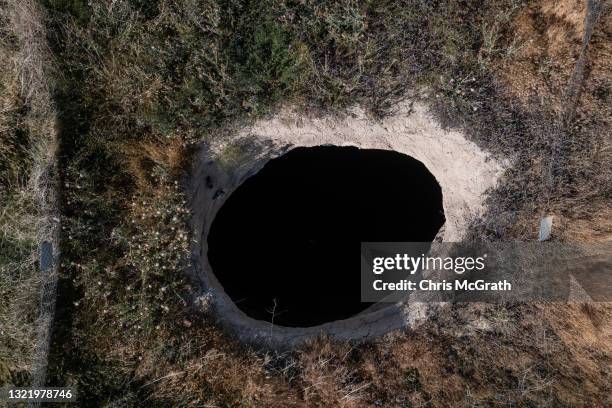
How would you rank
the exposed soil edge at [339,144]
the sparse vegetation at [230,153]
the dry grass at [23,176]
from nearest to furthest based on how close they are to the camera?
the dry grass at [23,176] < the sparse vegetation at [230,153] < the exposed soil edge at [339,144]

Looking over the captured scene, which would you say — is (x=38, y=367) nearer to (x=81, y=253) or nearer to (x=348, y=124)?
(x=81, y=253)

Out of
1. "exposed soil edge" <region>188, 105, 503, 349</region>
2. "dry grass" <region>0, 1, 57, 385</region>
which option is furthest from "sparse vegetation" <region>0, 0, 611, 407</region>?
"exposed soil edge" <region>188, 105, 503, 349</region>

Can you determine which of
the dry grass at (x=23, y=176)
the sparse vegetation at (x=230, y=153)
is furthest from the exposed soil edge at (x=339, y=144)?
the dry grass at (x=23, y=176)

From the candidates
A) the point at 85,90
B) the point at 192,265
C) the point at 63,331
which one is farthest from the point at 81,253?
the point at 85,90

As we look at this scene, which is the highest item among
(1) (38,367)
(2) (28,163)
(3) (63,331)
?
(2) (28,163)

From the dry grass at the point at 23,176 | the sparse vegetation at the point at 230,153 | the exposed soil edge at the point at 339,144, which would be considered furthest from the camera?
the exposed soil edge at the point at 339,144

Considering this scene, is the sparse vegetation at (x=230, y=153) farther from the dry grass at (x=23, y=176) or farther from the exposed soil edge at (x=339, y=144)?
the exposed soil edge at (x=339, y=144)

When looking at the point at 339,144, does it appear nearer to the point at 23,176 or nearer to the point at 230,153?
the point at 230,153

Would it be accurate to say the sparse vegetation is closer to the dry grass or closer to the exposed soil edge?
the dry grass
